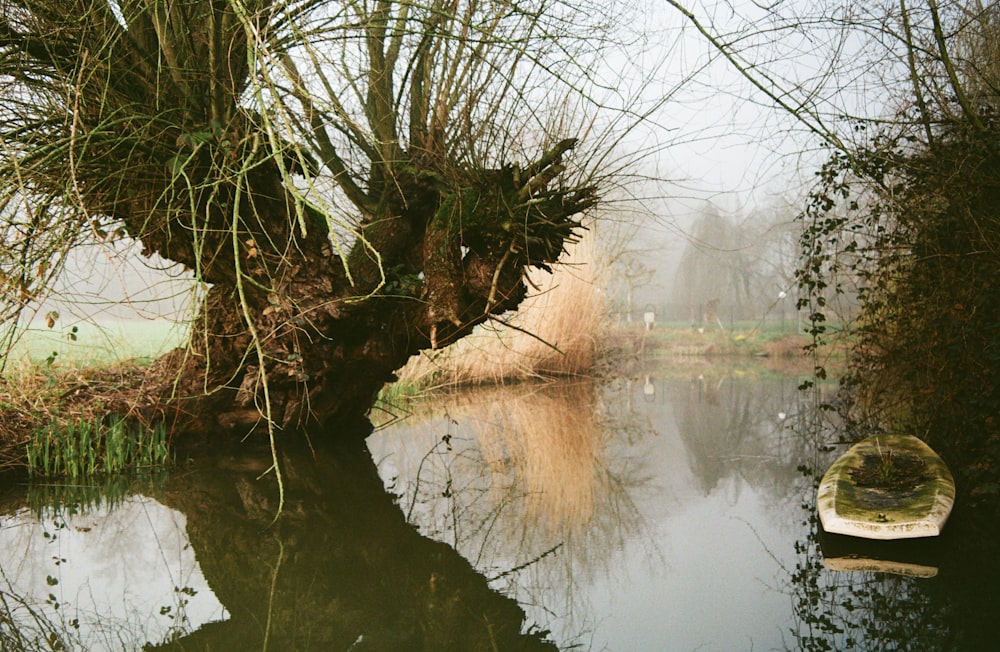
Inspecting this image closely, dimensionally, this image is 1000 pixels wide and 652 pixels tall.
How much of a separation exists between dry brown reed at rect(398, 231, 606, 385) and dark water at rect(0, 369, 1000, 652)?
3.85m

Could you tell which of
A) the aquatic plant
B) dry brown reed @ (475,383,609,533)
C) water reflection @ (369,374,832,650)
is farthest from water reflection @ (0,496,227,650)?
dry brown reed @ (475,383,609,533)

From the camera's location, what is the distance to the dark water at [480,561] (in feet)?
8.85

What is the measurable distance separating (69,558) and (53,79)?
Result: 8.34 ft

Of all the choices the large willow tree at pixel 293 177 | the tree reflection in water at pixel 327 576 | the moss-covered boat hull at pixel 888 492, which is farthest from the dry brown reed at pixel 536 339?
the moss-covered boat hull at pixel 888 492

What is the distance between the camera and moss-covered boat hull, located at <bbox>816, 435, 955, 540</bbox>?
3592 millimetres

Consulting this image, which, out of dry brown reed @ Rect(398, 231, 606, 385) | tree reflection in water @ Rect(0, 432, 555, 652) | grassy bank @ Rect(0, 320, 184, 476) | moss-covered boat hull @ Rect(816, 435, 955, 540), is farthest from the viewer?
dry brown reed @ Rect(398, 231, 606, 385)

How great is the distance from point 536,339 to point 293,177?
16.8ft

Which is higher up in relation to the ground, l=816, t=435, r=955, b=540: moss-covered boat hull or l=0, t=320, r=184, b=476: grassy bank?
l=0, t=320, r=184, b=476: grassy bank

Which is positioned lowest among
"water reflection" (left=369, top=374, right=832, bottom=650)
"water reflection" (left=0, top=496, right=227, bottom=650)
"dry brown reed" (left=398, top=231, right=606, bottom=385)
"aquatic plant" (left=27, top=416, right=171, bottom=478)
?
"water reflection" (left=369, top=374, right=832, bottom=650)

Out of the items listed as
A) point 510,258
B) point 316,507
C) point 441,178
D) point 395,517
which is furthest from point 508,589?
point 441,178

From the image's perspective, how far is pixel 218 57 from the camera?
4.37 meters

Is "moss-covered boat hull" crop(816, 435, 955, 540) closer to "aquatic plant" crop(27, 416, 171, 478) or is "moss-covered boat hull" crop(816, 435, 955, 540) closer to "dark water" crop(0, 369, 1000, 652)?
"dark water" crop(0, 369, 1000, 652)

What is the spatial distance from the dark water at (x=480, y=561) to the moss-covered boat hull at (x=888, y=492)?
0.11 metres

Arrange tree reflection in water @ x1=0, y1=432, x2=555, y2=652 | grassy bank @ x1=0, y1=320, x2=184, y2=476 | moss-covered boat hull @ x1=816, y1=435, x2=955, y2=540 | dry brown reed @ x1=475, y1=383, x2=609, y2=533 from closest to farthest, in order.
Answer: tree reflection in water @ x1=0, y1=432, x2=555, y2=652 < moss-covered boat hull @ x1=816, y1=435, x2=955, y2=540 < dry brown reed @ x1=475, y1=383, x2=609, y2=533 < grassy bank @ x1=0, y1=320, x2=184, y2=476
